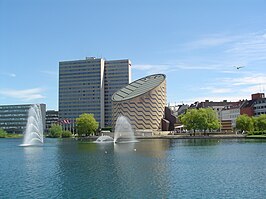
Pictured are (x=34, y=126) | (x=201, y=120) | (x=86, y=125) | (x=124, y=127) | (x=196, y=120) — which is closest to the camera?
(x=34, y=126)

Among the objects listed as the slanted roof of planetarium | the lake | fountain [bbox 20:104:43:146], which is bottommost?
the lake

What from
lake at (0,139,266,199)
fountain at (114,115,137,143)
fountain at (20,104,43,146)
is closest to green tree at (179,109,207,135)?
fountain at (114,115,137,143)

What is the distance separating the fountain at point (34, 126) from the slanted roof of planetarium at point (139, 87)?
61.0 meters

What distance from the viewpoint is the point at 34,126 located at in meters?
95.8

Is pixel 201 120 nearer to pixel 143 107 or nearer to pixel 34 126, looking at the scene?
pixel 143 107

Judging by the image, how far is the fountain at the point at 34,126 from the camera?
91381 millimetres

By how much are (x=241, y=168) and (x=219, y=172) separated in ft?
13.2

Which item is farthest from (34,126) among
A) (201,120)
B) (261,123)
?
(261,123)

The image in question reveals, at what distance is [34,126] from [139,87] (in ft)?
282

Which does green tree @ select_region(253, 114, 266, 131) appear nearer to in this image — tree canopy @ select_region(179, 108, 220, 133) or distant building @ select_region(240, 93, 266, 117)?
tree canopy @ select_region(179, 108, 220, 133)

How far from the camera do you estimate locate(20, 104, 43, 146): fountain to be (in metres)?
91.4

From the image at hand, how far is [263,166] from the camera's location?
40.3 metres

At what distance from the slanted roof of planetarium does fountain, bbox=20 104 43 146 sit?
200ft

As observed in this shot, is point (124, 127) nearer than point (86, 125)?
No
